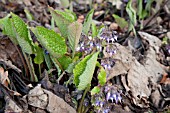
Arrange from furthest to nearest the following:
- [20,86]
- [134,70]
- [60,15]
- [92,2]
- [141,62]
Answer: [92,2] → [141,62] → [134,70] → [20,86] → [60,15]

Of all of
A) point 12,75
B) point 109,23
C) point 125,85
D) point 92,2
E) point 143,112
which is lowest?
point 143,112

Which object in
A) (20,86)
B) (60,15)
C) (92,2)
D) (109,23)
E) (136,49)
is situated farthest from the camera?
(92,2)

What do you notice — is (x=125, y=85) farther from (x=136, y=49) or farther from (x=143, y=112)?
(x=136, y=49)

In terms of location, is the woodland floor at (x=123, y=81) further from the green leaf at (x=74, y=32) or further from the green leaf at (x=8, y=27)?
the green leaf at (x=74, y=32)

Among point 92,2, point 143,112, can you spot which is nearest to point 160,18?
point 92,2

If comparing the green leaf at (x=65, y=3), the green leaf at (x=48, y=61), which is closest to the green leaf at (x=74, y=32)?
the green leaf at (x=48, y=61)
